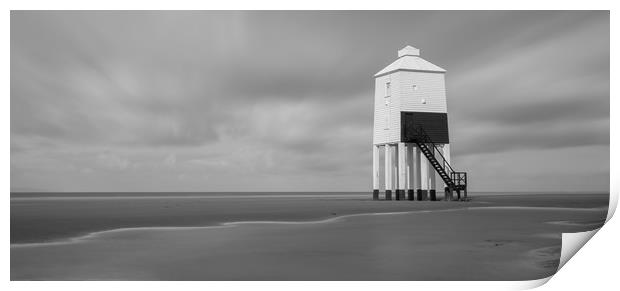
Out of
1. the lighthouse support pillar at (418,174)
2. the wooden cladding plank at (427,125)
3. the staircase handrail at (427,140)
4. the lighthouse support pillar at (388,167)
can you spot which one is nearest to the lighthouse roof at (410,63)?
the wooden cladding plank at (427,125)

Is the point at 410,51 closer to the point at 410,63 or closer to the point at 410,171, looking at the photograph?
the point at 410,63

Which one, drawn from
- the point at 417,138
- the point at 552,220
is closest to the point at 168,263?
the point at 552,220

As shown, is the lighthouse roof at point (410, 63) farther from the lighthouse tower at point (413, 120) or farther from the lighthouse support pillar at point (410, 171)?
the lighthouse support pillar at point (410, 171)

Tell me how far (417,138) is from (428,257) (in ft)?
78.1

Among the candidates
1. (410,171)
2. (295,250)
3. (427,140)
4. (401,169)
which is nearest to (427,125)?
(427,140)

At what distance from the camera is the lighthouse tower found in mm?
38156

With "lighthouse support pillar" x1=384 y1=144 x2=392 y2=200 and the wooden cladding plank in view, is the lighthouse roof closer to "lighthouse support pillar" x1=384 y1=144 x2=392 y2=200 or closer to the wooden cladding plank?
the wooden cladding plank

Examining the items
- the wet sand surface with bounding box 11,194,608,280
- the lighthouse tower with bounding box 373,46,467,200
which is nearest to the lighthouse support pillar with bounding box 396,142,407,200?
the lighthouse tower with bounding box 373,46,467,200

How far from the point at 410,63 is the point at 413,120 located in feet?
11.3

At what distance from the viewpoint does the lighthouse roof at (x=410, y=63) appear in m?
38.2

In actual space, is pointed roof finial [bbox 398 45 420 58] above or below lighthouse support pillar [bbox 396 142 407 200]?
above

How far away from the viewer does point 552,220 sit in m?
25.8

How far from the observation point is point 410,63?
38.3m
